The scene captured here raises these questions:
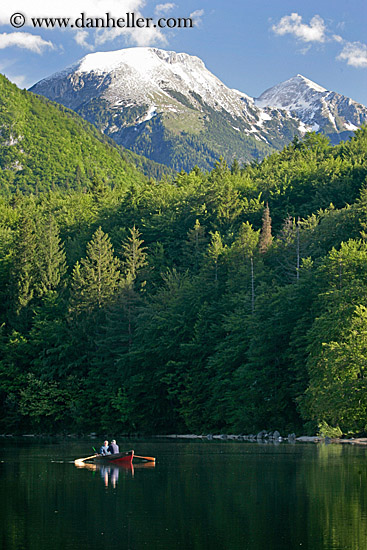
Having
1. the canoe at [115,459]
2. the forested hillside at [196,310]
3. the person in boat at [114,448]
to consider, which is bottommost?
the canoe at [115,459]

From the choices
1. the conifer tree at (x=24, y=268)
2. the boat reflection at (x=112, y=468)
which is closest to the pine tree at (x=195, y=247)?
the conifer tree at (x=24, y=268)

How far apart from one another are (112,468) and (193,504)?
16.7m

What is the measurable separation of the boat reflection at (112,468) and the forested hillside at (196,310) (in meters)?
18.5

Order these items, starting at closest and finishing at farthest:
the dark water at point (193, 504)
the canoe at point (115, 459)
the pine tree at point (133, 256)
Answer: the dark water at point (193, 504) < the canoe at point (115, 459) < the pine tree at point (133, 256)

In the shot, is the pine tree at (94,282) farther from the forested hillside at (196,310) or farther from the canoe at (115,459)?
the canoe at (115,459)

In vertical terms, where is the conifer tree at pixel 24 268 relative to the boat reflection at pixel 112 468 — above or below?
above

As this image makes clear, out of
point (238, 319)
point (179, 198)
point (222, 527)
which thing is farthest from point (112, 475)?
point (179, 198)

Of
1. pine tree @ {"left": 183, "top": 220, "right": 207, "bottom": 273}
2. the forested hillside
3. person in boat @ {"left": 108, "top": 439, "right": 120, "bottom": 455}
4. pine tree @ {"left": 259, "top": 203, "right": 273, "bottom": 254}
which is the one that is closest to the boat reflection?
person in boat @ {"left": 108, "top": 439, "right": 120, "bottom": 455}

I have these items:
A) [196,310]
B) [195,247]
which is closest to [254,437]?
[196,310]

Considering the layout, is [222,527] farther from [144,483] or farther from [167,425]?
[167,425]

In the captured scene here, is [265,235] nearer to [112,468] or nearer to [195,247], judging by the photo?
[195,247]

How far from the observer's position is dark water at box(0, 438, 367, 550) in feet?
75.7

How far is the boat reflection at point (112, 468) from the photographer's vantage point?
40772 mm

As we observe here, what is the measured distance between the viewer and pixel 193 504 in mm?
29438
